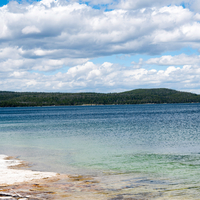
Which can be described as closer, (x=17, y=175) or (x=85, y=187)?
(x=85, y=187)

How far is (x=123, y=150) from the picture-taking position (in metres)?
30.5

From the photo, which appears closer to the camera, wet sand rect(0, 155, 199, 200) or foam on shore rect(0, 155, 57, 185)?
wet sand rect(0, 155, 199, 200)

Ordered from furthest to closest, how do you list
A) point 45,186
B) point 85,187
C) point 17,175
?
point 17,175 → point 45,186 → point 85,187

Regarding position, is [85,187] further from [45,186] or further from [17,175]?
[17,175]

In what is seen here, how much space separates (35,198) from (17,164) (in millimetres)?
10998

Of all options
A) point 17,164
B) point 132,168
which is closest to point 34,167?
point 17,164

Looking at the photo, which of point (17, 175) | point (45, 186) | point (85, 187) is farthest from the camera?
point (17, 175)

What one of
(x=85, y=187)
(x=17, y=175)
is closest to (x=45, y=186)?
(x=85, y=187)

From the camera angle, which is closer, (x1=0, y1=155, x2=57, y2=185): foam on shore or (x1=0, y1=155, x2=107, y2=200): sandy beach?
→ (x1=0, y1=155, x2=107, y2=200): sandy beach

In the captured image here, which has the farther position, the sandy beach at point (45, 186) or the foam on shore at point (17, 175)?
the foam on shore at point (17, 175)

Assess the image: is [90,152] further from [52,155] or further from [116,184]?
[116,184]

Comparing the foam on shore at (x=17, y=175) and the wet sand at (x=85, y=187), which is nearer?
the wet sand at (x=85, y=187)

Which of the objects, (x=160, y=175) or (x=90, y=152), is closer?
(x=160, y=175)

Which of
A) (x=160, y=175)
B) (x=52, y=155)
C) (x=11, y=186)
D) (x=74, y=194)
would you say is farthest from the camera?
(x=52, y=155)
